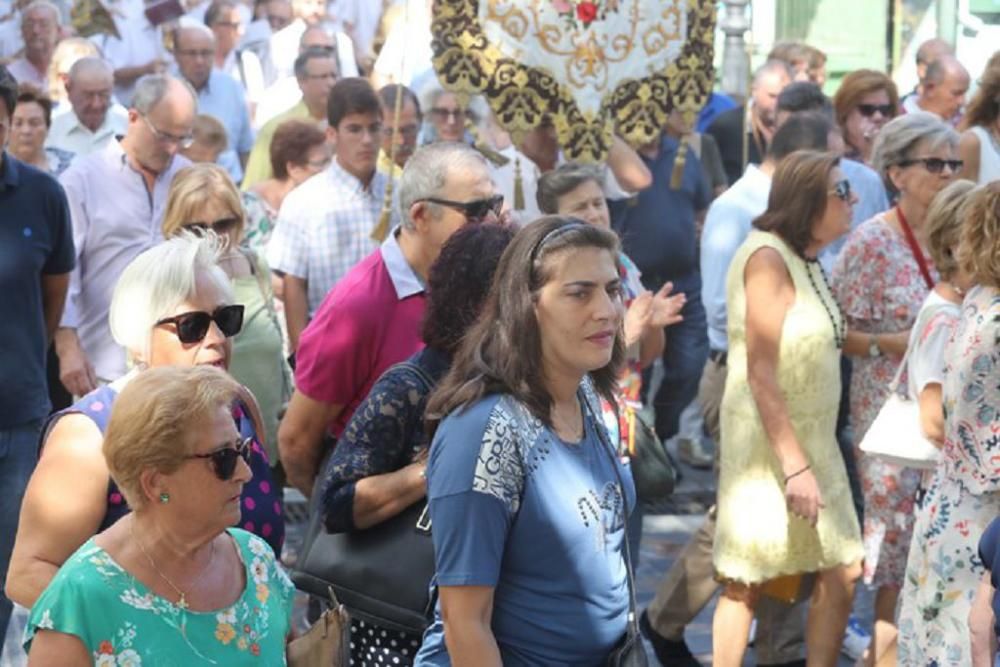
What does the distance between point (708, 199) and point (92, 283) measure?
13.9ft

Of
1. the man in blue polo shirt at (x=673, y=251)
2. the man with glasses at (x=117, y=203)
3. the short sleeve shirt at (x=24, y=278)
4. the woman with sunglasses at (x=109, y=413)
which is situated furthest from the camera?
the man in blue polo shirt at (x=673, y=251)

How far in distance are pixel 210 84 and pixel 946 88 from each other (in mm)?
4856

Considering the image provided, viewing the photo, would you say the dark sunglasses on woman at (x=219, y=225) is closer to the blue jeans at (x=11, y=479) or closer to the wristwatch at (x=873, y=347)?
the blue jeans at (x=11, y=479)

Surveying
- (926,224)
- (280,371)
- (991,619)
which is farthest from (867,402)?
(991,619)

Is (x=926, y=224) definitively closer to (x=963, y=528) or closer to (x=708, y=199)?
(x=963, y=528)

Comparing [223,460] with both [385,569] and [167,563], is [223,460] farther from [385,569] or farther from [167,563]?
[385,569]

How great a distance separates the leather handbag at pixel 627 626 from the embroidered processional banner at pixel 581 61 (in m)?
3.91

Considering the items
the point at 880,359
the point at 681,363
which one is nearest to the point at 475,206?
the point at 880,359

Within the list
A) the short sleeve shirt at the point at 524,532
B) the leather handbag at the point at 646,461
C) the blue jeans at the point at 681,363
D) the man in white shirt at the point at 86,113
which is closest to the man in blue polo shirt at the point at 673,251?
the blue jeans at the point at 681,363

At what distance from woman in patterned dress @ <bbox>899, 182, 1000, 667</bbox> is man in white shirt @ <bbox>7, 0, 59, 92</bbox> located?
787 centimetres

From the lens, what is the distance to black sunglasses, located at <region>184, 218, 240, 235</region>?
6.58 m

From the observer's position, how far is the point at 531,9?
789 cm

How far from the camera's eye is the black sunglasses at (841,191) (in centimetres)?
635

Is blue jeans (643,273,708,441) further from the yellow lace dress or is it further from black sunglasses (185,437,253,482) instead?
black sunglasses (185,437,253,482)
